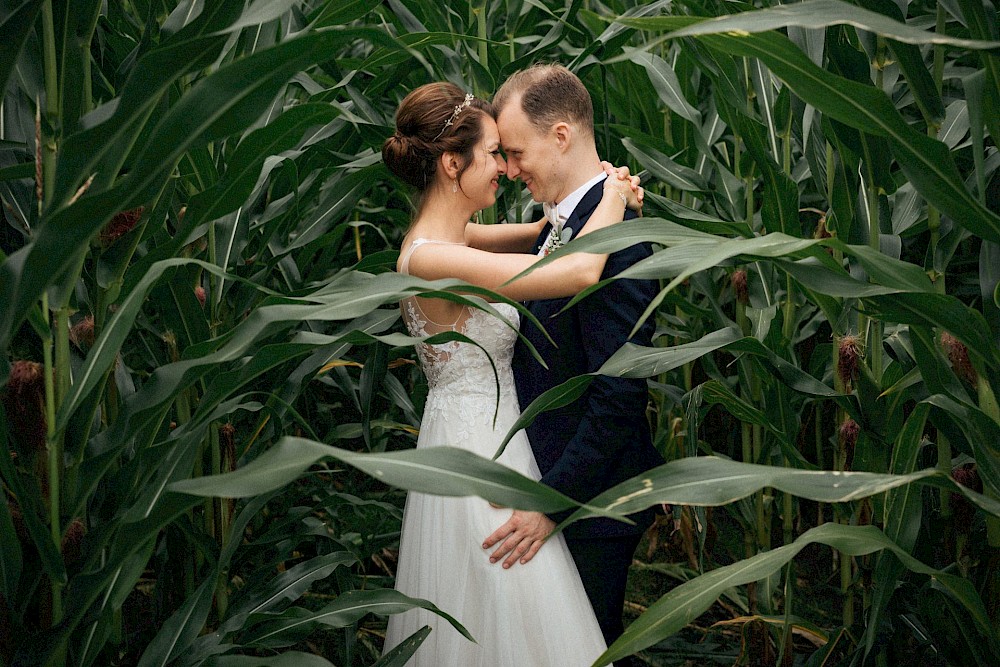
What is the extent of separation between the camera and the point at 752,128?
135cm

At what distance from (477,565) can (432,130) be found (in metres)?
0.75

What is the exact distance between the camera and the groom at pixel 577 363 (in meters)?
1.38

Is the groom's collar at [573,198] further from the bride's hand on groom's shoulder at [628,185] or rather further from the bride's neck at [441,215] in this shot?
the bride's neck at [441,215]

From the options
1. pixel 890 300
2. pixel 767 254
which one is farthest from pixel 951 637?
pixel 767 254

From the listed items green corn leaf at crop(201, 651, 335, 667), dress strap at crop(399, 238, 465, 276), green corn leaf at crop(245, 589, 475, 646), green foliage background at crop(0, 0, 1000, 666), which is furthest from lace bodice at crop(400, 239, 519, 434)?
green corn leaf at crop(201, 651, 335, 667)

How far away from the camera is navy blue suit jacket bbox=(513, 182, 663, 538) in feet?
4.53

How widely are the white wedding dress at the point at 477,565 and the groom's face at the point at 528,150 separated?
223 mm

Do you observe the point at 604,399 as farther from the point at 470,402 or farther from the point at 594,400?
the point at 470,402

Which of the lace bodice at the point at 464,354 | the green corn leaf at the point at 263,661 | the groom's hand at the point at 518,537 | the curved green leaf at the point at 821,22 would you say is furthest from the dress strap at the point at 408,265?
the curved green leaf at the point at 821,22

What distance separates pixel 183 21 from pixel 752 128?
2.80ft

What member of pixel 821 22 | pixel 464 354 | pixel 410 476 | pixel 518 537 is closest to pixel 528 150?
pixel 464 354

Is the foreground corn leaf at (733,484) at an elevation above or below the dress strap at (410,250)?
below

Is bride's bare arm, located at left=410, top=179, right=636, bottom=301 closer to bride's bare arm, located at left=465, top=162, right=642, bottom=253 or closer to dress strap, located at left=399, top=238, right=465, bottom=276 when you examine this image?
dress strap, located at left=399, top=238, right=465, bottom=276

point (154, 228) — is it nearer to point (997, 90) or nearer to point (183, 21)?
point (183, 21)
